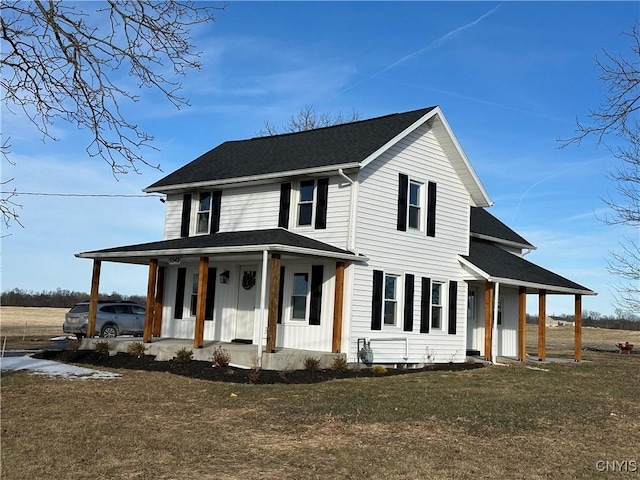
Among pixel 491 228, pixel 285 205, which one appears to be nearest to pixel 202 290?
pixel 285 205

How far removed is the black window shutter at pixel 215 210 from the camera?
19953 millimetres

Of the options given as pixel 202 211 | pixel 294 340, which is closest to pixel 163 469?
pixel 294 340

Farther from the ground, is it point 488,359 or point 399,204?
point 399,204

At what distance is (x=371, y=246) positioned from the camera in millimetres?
17281

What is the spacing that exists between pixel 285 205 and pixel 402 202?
3.38m

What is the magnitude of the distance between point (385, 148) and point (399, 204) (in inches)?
73.5

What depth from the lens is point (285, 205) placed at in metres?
18.3

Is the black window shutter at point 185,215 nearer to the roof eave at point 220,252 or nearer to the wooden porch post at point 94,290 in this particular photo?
the roof eave at point 220,252

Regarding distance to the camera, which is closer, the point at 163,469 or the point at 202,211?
the point at 163,469

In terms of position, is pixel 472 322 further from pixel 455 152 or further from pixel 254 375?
pixel 254 375

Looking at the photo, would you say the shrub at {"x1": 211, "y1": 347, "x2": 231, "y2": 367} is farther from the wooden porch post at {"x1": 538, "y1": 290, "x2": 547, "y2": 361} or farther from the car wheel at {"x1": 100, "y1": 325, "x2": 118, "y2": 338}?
the wooden porch post at {"x1": 538, "y1": 290, "x2": 547, "y2": 361}

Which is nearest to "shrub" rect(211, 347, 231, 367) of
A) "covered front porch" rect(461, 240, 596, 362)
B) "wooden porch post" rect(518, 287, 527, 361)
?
"covered front porch" rect(461, 240, 596, 362)

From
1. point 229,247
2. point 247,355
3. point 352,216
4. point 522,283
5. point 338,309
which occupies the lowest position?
point 247,355

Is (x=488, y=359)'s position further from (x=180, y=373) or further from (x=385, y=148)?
(x=180, y=373)
